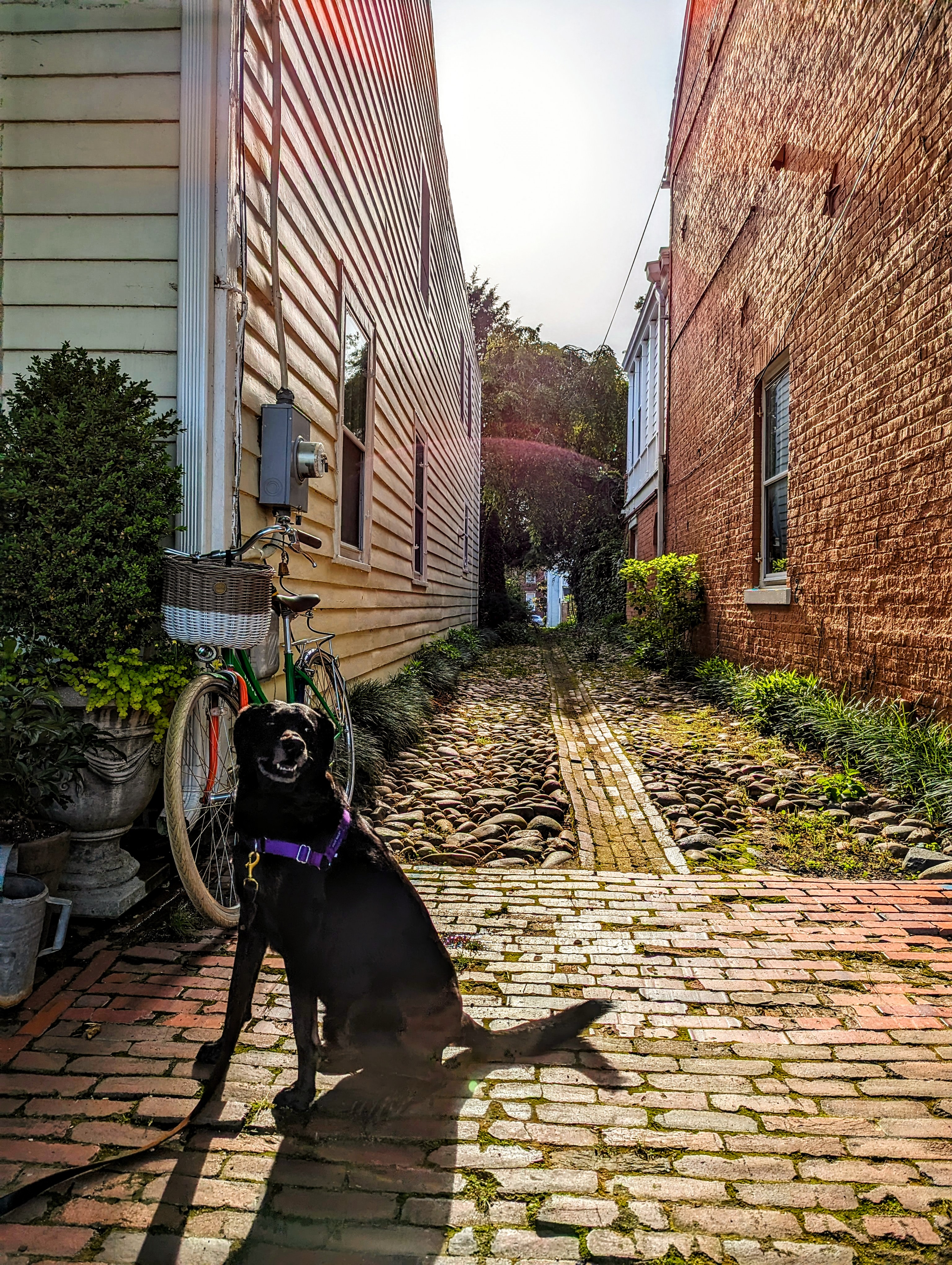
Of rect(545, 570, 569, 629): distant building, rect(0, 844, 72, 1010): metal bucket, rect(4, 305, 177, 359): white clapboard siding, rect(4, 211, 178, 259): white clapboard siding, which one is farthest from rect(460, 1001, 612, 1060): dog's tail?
rect(545, 570, 569, 629): distant building

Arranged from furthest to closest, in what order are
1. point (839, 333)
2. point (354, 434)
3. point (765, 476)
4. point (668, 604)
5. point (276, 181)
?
1. point (668, 604)
2. point (765, 476)
3. point (354, 434)
4. point (839, 333)
5. point (276, 181)

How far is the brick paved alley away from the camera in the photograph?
5.44 feet

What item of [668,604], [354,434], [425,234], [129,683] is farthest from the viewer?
[668,604]

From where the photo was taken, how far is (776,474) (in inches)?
321

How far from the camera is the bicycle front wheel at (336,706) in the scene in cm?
428

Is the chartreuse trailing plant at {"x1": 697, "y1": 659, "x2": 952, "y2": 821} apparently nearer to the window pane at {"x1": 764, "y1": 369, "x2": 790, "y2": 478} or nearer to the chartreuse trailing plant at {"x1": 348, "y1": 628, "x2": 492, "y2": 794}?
the window pane at {"x1": 764, "y1": 369, "x2": 790, "y2": 478}

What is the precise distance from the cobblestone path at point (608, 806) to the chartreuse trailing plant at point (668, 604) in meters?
3.15

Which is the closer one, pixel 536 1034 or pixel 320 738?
pixel 320 738

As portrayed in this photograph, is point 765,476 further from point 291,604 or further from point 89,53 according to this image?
point 89,53

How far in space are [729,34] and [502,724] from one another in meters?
8.89

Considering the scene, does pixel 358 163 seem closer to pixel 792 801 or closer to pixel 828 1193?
pixel 792 801

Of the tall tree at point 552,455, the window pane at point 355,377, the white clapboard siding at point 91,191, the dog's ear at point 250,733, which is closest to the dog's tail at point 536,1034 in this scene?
the dog's ear at point 250,733

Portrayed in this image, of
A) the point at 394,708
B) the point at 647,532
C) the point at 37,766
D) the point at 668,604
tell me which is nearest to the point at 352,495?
the point at 394,708

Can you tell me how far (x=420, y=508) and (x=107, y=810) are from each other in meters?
7.62
